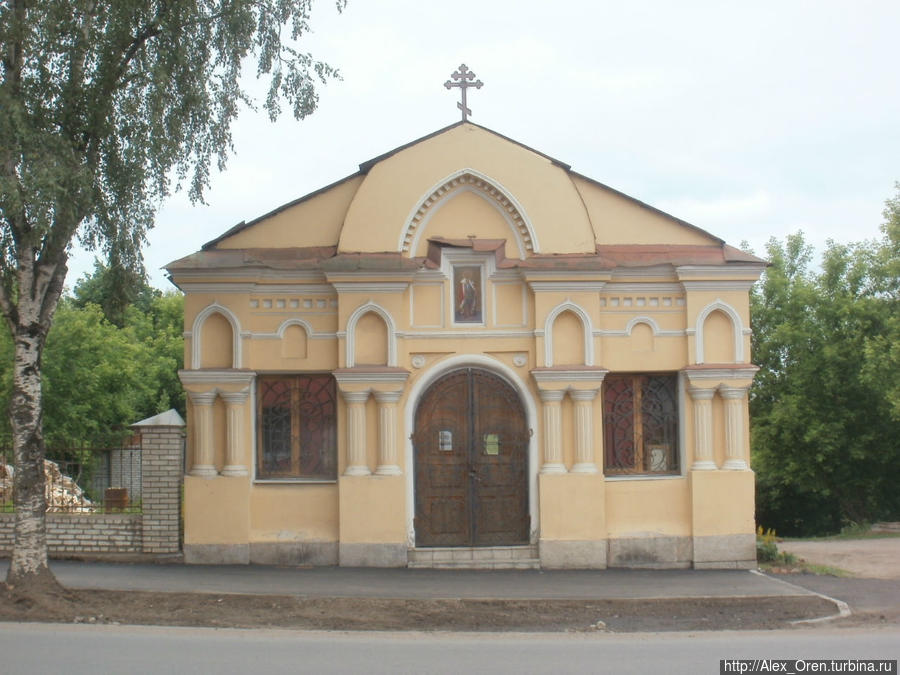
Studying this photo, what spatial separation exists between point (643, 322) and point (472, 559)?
3.93 metres

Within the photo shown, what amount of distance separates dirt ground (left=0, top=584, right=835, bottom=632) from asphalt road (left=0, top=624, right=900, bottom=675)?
0.42 metres

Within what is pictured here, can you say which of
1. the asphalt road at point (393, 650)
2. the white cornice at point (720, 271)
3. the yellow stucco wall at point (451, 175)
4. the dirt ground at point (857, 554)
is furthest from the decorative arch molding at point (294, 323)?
the dirt ground at point (857, 554)

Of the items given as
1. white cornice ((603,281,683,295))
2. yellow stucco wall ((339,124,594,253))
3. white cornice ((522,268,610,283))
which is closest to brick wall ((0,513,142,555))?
yellow stucco wall ((339,124,594,253))

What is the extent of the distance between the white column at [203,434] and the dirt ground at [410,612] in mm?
2657

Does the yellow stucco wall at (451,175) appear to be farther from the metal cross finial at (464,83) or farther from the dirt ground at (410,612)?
the dirt ground at (410,612)

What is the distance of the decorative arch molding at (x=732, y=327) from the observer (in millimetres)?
14102

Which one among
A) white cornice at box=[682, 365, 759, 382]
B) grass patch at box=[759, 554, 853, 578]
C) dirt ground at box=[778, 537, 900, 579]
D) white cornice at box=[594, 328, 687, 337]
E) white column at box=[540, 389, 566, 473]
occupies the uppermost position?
white cornice at box=[594, 328, 687, 337]

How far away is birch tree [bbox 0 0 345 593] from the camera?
34.5ft

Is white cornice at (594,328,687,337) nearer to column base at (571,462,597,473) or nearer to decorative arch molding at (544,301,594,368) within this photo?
decorative arch molding at (544,301,594,368)

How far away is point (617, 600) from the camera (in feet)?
37.6

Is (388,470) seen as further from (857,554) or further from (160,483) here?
(857,554)

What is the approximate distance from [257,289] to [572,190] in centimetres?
446

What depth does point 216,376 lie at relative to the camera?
13.8m

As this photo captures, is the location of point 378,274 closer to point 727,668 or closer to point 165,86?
point 165,86
